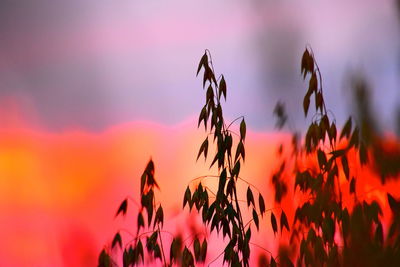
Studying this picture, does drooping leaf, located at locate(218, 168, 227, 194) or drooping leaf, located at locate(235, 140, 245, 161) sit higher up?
drooping leaf, located at locate(235, 140, 245, 161)

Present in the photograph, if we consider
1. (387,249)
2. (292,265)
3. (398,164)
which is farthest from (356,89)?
(292,265)

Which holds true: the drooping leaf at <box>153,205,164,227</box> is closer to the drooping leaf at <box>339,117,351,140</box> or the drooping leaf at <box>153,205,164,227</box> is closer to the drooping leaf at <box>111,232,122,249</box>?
the drooping leaf at <box>111,232,122,249</box>

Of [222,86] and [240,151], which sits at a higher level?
[222,86]

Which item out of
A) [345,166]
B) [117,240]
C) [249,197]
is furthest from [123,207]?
[345,166]

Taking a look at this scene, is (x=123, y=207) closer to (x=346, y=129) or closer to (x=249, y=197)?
(x=249, y=197)

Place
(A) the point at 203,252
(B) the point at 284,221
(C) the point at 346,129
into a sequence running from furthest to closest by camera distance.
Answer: (A) the point at 203,252 < (B) the point at 284,221 < (C) the point at 346,129

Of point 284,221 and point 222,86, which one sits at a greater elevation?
point 222,86

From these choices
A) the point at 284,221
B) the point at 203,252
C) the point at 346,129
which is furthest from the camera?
the point at 203,252

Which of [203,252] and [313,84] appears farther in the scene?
[203,252]

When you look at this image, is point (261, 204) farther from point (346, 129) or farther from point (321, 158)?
point (346, 129)

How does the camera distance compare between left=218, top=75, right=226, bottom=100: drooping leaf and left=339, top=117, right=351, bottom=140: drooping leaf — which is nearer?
left=339, top=117, right=351, bottom=140: drooping leaf

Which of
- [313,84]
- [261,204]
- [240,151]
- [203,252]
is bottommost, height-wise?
[203,252]

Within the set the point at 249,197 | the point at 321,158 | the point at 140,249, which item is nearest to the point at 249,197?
the point at 249,197

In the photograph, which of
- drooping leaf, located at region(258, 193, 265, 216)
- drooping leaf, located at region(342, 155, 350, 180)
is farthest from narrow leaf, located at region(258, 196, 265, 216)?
drooping leaf, located at region(342, 155, 350, 180)
